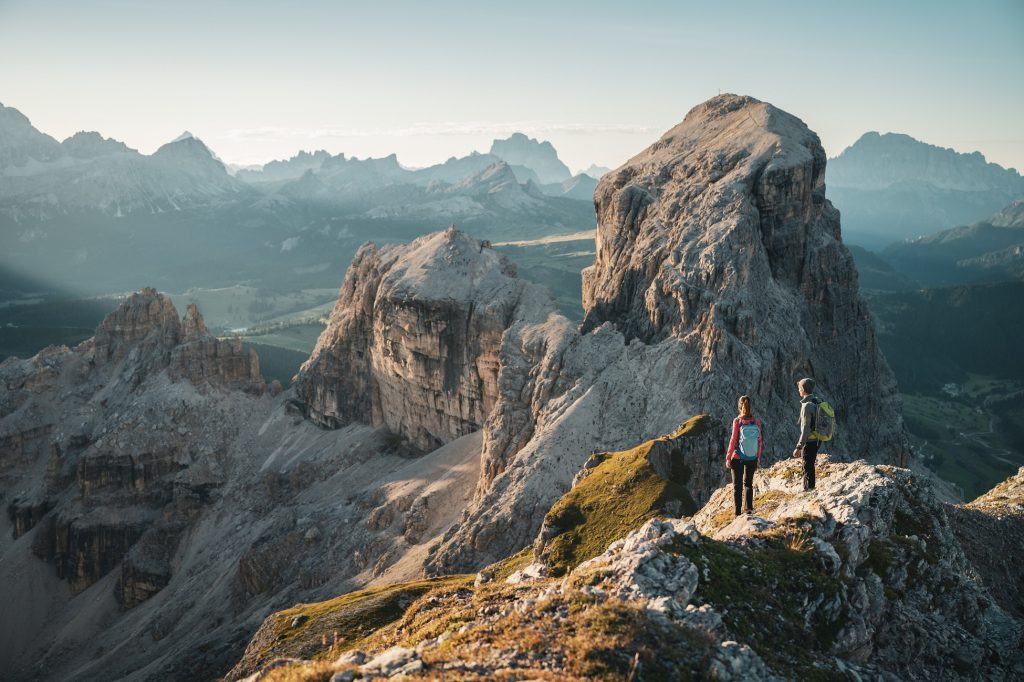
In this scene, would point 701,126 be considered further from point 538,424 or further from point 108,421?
point 108,421

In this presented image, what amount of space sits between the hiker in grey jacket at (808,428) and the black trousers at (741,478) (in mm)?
2250

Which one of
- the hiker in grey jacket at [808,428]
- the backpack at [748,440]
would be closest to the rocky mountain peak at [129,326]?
the backpack at [748,440]

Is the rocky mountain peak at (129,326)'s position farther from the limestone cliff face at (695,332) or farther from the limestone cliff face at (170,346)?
the limestone cliff face at (695,332)

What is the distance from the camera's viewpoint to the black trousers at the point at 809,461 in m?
32.9

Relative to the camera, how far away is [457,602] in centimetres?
3450

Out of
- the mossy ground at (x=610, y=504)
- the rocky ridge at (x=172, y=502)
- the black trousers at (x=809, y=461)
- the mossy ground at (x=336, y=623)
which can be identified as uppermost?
the black trousers at (x=809, y=461)

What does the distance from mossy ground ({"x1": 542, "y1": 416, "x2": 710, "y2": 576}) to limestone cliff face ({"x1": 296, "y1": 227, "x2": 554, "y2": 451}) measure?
182ft

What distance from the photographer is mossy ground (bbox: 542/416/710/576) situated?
50531 millimetres

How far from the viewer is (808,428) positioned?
104ft

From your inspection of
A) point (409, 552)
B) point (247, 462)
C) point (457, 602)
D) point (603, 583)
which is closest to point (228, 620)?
point (409, 552)

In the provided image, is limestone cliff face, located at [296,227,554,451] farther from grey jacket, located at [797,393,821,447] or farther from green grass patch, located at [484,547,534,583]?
grey jacket, located at [797,393,821,447]

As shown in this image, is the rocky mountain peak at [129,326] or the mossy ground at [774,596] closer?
the mossy ground at [774,596]

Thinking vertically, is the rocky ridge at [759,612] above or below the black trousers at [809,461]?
below

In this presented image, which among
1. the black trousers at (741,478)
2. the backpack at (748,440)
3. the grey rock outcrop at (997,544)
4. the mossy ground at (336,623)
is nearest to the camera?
the backpack at (748,440)
